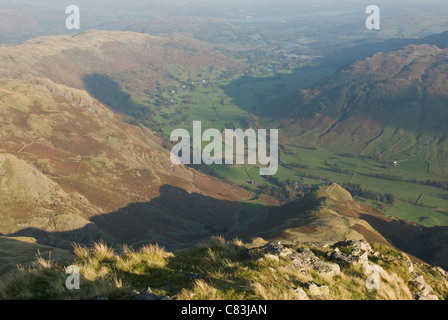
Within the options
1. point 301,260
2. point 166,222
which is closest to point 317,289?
point 301,260

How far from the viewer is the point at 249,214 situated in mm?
175750

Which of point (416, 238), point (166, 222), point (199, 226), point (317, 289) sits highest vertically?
point (317, 289)

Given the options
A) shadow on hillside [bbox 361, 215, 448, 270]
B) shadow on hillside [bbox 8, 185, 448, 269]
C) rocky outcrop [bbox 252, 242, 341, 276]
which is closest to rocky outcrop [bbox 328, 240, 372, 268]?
rocky outcrop [bbox 252, 242, 341, 276]

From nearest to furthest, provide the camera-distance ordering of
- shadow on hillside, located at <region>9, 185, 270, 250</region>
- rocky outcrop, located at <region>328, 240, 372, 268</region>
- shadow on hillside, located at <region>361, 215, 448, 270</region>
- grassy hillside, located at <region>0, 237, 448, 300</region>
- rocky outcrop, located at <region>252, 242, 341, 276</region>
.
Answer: grassy hillside, located at <region>0, 237, 448, 300</region> → rocky outcrop, located at <region>252, 242, 341, 276</region> → rocky outcrop, located at <region>328, 240, 372, 268</region> → shadow on hillside, located at <region>9, 185, 270, 250</region> → shadow on hillside, located at <region>361, 215, 448, 270</region>

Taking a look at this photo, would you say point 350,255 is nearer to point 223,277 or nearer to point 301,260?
point 301,260

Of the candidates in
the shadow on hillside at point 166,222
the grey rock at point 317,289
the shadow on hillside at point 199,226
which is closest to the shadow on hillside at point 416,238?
the shadow on hillside at point 199,226

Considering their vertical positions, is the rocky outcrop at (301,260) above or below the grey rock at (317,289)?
below

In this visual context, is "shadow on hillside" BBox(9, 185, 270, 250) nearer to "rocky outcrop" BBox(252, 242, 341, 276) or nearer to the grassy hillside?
the grassy hillside

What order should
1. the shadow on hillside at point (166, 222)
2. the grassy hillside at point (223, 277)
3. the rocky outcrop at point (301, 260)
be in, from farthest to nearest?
the shadow on hillside at point (166, 222) → the rocky outcrop at point (301, 260) → the grassy hillside at point (223, 277)

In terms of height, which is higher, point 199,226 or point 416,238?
point 416,238

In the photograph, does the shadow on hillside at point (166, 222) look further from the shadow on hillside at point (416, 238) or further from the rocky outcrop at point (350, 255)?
the rocky outcrop at point (350, 255)

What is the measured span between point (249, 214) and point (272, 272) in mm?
162594

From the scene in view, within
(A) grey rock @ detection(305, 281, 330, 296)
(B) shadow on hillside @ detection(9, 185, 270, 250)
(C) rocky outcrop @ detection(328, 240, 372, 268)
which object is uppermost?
(A) grey rock @ detection(305, 281, 330, 296)

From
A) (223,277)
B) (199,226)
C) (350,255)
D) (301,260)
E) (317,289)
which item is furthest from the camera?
(199,226)
